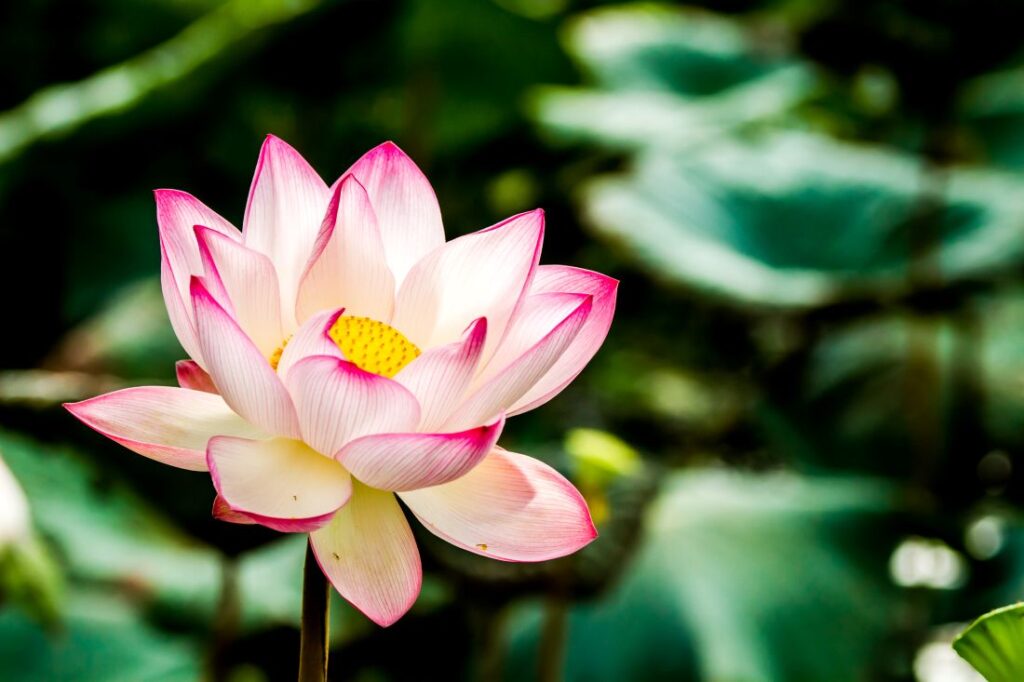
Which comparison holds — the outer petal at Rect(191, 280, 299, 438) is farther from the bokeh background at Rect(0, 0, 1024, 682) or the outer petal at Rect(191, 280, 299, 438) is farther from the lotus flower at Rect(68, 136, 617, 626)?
the bokeh background at Rect(0, 0, 1024, 682)

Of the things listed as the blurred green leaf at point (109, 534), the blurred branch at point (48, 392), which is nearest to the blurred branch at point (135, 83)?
the blurred green leaf at point (109, 534)

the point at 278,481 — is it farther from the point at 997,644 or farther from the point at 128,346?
the point at 128,346

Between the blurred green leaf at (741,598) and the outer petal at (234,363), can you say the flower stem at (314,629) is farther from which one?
the blurred green leaf at (741,598)

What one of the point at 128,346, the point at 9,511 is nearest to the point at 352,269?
the point at 9,511

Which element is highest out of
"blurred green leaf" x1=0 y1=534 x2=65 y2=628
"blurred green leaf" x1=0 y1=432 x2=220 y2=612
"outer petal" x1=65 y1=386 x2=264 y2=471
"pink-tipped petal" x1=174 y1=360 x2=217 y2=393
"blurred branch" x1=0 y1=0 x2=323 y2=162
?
"blurred branch" x1=0 y1=0 x2=323 y2=162

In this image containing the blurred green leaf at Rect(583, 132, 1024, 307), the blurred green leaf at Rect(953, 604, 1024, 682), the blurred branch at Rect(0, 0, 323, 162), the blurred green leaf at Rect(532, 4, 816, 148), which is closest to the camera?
the blurred green leaf at Rect(953, 604, 1024, 682)

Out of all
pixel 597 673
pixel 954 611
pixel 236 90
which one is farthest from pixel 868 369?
pixel 236 90

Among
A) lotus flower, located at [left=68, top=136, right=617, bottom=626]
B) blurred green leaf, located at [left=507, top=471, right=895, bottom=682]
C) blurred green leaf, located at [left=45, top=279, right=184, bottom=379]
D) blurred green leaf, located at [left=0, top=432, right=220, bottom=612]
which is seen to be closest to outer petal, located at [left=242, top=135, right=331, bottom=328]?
lotus flower, located at [left=68, top=136, right=617, bottom=626]
